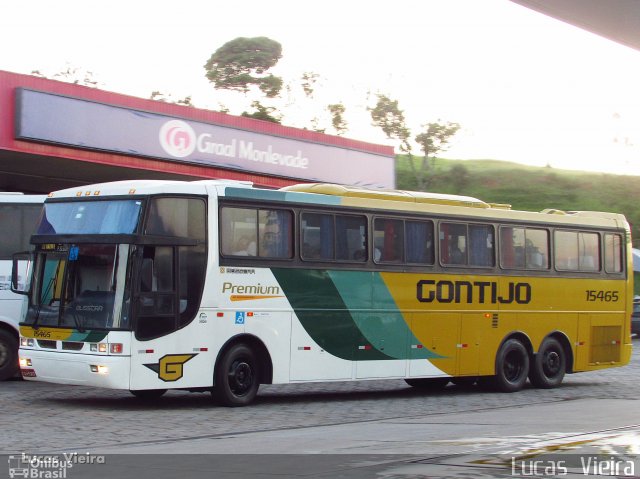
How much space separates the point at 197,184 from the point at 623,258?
35.6 ft

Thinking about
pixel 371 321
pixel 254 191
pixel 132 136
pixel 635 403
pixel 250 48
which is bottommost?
pixel 635 403

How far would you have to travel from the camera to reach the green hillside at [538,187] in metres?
76.1

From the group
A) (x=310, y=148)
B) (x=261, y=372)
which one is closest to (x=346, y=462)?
(x=261, y=372)

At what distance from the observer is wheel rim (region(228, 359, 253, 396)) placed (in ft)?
50.2

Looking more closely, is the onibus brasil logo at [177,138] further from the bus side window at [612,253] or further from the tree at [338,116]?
the tree at [338,116]

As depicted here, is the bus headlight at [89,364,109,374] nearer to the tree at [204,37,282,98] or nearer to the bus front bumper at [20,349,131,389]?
the bus front bumper at [20,349,131,389]

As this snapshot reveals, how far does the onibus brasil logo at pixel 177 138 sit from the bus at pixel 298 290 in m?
12.1

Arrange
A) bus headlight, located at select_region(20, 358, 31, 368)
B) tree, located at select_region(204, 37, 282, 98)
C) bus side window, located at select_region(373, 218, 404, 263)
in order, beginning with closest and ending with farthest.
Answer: bus headlight, located at select_region(20, 358, 31, 368) < bus side window, located at select_region(373, 218, 404, 263) < tree, located at select_region(204, 37, 282, 98)

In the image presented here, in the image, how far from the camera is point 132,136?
92.8ft

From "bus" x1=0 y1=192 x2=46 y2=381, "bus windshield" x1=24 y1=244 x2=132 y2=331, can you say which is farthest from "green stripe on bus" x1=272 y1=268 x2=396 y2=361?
"bus" x1=0 y1=192 x2=46 y2=381

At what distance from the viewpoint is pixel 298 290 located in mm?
16172

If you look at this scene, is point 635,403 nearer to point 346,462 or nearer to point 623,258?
point 623,258

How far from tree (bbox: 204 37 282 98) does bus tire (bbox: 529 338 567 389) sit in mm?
53808

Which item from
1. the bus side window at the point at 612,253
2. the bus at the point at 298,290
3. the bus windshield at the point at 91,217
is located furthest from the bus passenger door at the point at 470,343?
the bus windshield at the point at 91,217
